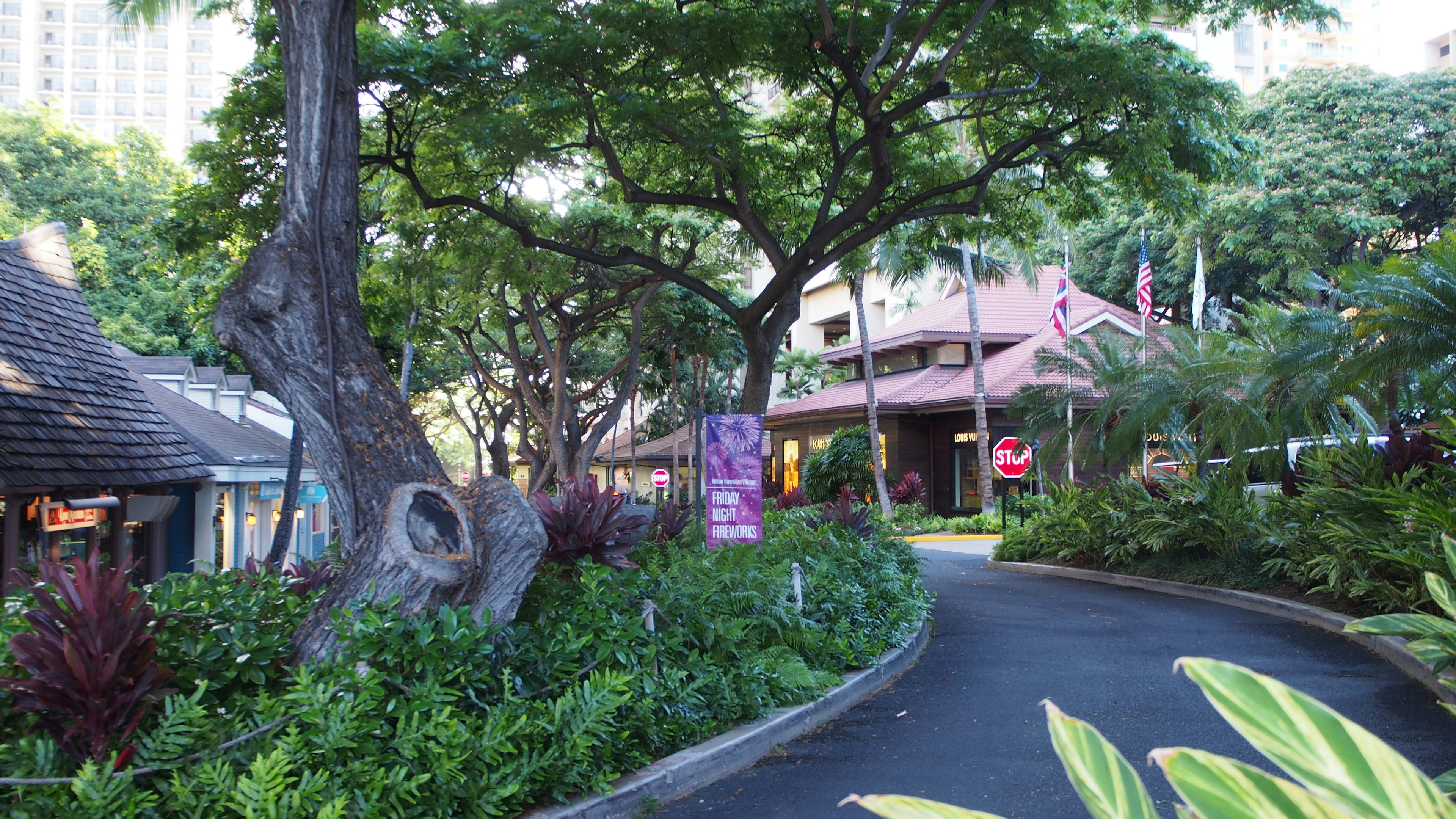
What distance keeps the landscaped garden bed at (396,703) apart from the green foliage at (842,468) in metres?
23.8

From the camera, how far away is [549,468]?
92.8 ft

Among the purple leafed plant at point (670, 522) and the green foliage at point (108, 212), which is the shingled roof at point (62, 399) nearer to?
the purple leafed plant at point (670, 522)

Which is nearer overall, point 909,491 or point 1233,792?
point 1233,792

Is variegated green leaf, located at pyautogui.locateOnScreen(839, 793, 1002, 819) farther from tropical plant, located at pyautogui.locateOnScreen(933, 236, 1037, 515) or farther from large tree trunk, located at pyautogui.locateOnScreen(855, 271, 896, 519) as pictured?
large tree trunk, located at pyautogui.locateOnScreen(855, 271, 896, 519)

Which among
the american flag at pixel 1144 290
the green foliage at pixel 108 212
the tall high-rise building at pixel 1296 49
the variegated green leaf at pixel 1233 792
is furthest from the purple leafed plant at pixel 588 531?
the tall high-rise building at pixel 1296 49

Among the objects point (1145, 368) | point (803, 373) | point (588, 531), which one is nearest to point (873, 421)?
point (1145, 368)

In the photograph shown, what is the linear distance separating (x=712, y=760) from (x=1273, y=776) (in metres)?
5.60

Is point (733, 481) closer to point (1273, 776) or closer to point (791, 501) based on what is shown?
point (1273, 776)

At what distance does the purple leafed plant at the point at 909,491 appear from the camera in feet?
100

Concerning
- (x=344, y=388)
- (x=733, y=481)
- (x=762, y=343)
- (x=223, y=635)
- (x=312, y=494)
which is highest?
(x=762, y=343)

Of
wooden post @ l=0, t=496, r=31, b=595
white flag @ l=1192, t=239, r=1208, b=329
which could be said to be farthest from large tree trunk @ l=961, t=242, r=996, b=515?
wooden post @ l=0, t=496, r=31, b=595

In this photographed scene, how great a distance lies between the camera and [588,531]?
297 inches

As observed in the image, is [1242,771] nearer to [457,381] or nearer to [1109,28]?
[1109,28]

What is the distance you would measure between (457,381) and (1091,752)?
41.2 metres
